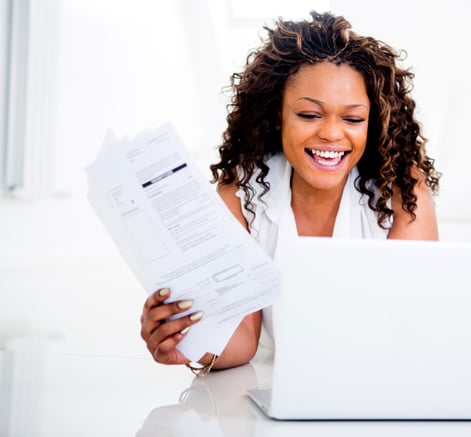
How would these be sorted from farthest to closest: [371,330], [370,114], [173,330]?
1. [370,114]
2. [173,330]
3. [371,330]

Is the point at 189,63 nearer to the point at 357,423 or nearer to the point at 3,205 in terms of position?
the point at 3,205

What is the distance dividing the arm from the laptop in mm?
936

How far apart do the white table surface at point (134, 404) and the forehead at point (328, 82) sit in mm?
705

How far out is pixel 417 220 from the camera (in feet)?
6.07

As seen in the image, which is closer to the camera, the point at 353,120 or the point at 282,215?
the point at 353,120

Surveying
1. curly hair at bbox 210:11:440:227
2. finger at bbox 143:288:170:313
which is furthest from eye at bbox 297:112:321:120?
finger at bbox 143:288:170:313

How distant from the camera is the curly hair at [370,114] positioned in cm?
178

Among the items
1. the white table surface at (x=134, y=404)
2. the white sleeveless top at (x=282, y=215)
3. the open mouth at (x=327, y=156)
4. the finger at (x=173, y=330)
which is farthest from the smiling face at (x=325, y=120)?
the finger at (x=173, y=330)

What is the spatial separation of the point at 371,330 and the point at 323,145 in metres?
0.91

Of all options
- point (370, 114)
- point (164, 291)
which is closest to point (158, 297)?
point (164, 291)

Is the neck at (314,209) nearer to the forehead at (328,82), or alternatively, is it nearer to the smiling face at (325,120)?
the smiling face at (325,120)

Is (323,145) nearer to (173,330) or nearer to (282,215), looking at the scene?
(282,215)

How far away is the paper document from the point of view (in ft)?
3.08

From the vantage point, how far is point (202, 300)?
3.49 ft
